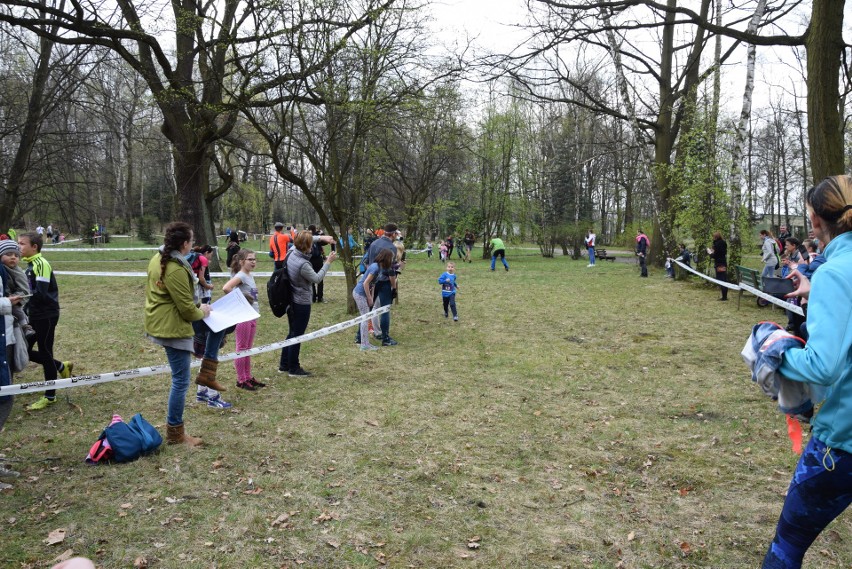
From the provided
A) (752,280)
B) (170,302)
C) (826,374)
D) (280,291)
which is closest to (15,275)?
(170,302)

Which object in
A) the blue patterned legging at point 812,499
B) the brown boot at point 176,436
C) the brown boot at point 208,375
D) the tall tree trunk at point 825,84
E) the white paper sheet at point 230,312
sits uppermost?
the tall tree trunk at point 825,84

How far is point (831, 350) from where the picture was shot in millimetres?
2107

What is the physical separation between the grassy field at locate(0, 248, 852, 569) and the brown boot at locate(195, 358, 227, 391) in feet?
1.49

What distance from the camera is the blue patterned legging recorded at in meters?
2.28

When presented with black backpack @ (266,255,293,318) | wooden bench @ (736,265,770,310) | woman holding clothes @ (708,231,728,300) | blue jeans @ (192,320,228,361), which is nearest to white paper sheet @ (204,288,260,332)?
blue jeans @ (192,320,228,361)

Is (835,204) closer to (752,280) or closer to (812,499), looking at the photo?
(812,499)

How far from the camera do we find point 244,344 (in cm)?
706

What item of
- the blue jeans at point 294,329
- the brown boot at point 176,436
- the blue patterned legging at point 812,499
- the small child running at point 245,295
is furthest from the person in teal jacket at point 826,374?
the blue jeans at point 294,329

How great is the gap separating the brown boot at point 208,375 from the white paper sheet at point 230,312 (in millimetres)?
493

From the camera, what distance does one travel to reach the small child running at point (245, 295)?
670 centimetres

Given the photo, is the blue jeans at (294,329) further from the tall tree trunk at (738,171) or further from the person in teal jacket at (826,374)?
the tall tree trunk at (738,171)

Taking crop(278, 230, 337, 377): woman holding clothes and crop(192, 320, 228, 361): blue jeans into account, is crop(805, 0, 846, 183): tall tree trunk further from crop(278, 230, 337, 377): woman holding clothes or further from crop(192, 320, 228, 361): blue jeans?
crop(192, 320, 228, 361): blue jeans

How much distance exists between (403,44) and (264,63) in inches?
112

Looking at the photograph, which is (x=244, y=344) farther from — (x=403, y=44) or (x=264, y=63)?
(x=403, y=44)
